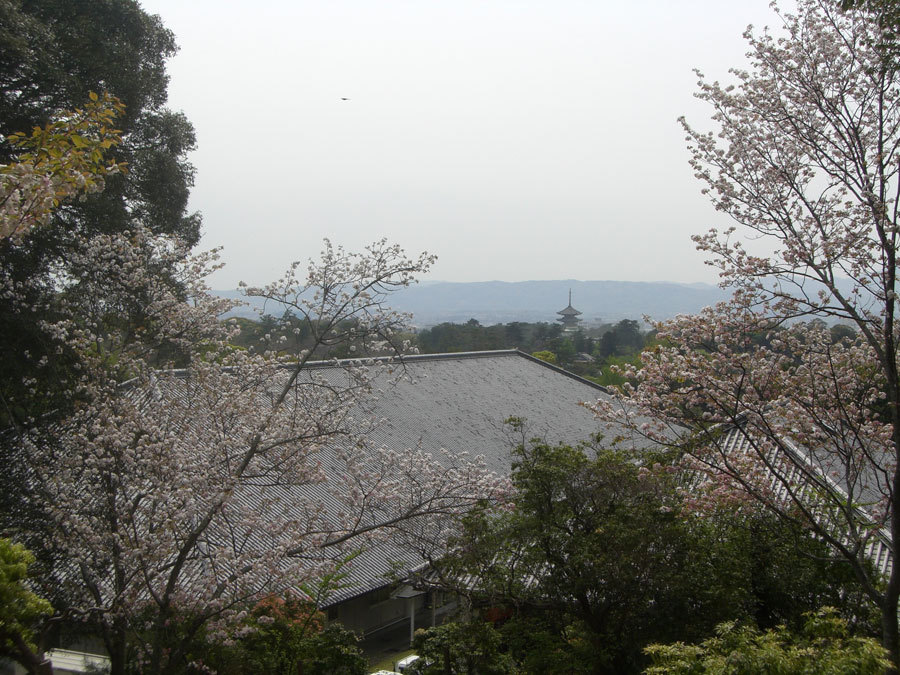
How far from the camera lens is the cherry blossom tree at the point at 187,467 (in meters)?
5.57

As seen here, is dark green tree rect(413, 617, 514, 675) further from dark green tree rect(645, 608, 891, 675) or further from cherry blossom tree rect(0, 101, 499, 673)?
dark green tree rect(645, 608, 891, 675)

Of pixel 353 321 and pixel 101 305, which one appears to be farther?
pixel 101 305

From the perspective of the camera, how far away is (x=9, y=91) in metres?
9.84

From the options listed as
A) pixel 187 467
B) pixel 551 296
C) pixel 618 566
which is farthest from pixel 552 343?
pixel 551 296

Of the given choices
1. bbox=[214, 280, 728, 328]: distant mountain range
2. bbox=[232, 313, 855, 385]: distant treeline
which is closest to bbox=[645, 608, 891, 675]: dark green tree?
bbox=[232, 313, 855, 385]: distant treeline

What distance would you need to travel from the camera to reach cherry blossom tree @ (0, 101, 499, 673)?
18.3 feet

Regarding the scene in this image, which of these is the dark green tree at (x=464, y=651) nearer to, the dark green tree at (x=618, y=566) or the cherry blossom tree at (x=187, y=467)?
the dark green tree at (x=618, y=566)

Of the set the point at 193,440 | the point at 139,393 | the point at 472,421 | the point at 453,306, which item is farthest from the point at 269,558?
the point at 453,306

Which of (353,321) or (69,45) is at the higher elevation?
(69,45)

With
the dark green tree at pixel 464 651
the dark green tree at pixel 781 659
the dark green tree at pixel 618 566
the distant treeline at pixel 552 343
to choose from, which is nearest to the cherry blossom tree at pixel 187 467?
the dark green tree at pixel 618 566

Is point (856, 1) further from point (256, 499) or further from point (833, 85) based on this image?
point (256, 499)

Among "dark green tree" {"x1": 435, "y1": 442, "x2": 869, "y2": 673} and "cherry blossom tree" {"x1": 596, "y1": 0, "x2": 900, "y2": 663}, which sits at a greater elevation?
"cherry blossom tree" {"x1": 596, "y1": 0, "x2": 900, "y2": 663}

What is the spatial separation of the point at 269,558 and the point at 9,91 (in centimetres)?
819

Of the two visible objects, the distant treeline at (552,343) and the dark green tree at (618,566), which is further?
the distant treeline at (552,343)
